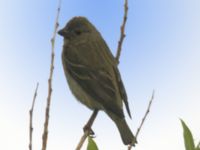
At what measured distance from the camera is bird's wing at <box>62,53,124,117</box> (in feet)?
17.3

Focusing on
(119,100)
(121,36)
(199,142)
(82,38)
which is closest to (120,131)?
(119,100)

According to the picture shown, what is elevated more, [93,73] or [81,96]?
[93,73]

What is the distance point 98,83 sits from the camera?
5605mm

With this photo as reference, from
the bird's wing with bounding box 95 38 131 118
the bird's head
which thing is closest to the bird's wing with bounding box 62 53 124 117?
the bird's wing with bounding box 95 38 131 118

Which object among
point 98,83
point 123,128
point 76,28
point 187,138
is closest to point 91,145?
point 187,138

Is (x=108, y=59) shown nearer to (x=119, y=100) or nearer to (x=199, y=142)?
(x=119, y=100)

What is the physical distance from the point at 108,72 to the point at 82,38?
1029 millimetres

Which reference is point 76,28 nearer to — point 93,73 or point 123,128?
point 93,73

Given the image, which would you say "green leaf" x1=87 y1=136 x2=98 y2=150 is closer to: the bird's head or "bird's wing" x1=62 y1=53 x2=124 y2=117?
"bird's wing" x1=62 y1=53 x2=124 y2=117

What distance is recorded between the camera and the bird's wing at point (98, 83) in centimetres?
529

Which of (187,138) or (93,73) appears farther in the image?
(93,73)

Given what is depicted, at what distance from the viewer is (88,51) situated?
6.14 metres

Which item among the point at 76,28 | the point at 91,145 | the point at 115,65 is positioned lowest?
the point at 115,65

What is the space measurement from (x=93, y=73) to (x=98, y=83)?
195 mm
